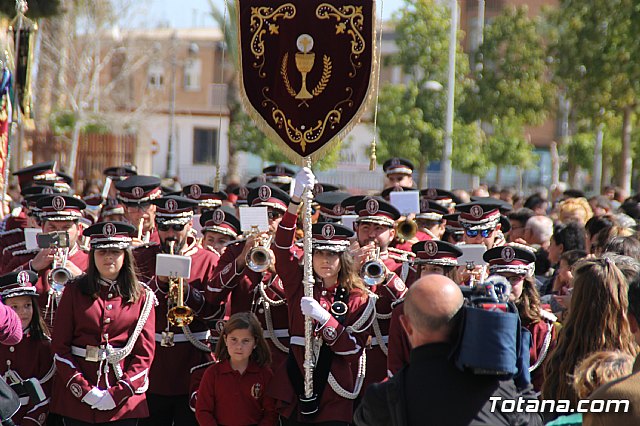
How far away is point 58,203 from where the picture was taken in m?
8.78

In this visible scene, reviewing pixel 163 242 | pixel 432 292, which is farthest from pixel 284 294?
pixel 432 292

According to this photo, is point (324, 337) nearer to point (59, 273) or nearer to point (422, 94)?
point (59, 273)

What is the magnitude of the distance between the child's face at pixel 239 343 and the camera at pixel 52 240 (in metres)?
1.84

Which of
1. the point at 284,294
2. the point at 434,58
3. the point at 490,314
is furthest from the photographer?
the point at 434,58

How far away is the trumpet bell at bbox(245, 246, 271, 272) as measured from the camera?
24.1 feet

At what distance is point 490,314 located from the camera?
13.4 feet

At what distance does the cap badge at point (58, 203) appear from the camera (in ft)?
28.8

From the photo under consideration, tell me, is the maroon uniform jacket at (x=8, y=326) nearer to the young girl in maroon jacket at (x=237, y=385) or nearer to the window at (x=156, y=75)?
the young girl in maroon jacket at (x=237, y=385)

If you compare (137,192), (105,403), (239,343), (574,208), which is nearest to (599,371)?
(239,343)

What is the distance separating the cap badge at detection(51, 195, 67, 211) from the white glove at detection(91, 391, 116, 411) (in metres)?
2.35

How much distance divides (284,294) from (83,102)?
27.0 metres

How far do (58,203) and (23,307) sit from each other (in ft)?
5.18

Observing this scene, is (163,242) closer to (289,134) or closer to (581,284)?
(289,134)

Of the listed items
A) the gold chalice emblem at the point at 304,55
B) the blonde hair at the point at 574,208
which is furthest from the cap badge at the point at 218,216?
the blonde hair at the point at 574,208
